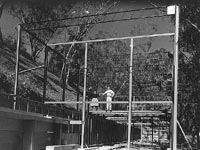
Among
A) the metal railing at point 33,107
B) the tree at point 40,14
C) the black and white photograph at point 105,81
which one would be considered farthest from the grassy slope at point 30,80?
the metal railing at point 33,107

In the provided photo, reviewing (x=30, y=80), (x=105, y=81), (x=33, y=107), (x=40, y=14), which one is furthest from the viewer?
(x=105, y=81)

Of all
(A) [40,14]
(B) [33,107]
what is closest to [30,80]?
(A) [40,14]

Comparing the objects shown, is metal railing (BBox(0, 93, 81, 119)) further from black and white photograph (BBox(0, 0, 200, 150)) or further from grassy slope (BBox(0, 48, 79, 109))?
grassy slope (BBox(0, 48, 79, 109))

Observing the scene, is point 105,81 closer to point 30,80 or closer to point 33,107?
point 30,80

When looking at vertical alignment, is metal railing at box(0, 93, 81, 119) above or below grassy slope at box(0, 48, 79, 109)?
below

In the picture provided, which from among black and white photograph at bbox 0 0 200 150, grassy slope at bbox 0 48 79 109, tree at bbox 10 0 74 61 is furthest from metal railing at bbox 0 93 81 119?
tree at bbox 10 0 74 61

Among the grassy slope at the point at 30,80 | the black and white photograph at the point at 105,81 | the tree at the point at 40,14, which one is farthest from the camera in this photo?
the tree at the point at 40,14

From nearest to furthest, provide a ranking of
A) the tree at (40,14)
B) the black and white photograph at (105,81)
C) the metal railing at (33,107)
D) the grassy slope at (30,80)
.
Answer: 1. the metal railing at (33,107)
2. the black and white photograph at (105,81)
3. the grassy slope at (30,80)
4. the tree at (40,14)

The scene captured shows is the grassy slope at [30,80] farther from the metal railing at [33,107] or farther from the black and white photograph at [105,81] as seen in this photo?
the metal railing at [33,107]

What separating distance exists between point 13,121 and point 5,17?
14.1 m

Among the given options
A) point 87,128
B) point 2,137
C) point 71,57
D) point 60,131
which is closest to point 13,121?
point 2,137

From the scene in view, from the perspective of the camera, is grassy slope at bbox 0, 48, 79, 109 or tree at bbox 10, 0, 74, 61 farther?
tree at bbox 10, 0, 74, 61

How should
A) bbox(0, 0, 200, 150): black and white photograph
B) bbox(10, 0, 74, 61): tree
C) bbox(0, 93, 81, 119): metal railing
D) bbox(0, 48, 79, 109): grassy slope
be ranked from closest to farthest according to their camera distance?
bbox(0, 93, 81, 119): metal railing, bbox(0, 0, 200, 150): black and white photograph, bbox(0, 48, 79, 109): grassy slope, bbox(10, 0, 74, 61): tree

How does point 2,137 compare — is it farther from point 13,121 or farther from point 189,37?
point 189,37
